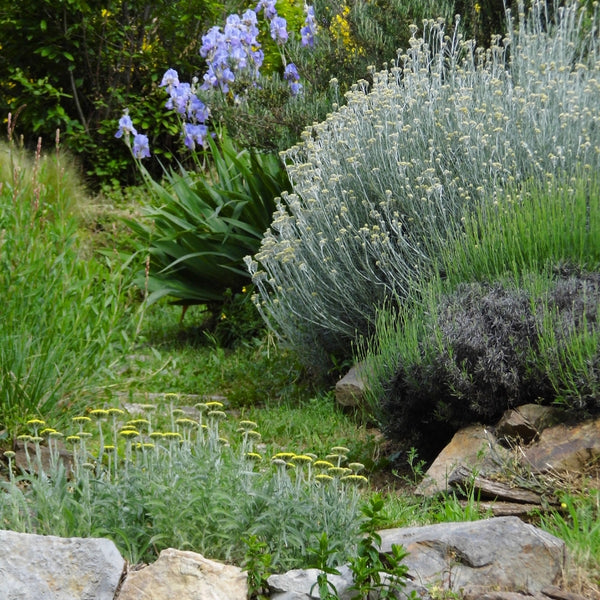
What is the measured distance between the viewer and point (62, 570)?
2.88 metres

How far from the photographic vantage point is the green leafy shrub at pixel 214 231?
724 centimetres

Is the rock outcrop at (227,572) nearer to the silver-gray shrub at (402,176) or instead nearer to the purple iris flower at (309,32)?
the silver-gray shrub at (402,176)

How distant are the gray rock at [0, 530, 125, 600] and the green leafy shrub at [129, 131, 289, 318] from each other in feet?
13.6

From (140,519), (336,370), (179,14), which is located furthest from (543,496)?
(179,14)

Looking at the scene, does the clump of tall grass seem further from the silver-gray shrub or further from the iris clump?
the iris clump

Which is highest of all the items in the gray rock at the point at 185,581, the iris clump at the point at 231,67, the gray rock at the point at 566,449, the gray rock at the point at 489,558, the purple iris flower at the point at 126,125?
the iris clump at the point at 231,67

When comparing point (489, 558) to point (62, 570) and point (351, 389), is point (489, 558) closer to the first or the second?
point (62, 570)

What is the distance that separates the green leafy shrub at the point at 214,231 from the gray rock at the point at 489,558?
423 centimetres

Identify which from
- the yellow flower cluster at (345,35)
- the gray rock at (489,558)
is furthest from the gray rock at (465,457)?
the yellow flower cluster at (345,35)

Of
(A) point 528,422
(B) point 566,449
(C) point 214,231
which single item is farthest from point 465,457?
(C) point 214,231

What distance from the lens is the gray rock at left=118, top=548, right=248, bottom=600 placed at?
2.84 m

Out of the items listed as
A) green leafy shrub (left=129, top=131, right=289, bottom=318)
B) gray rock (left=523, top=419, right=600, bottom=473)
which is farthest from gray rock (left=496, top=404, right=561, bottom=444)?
green leafy shrub (left=129, top=131, right=289, bottom=318)

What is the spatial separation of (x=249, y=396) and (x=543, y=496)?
251 centimetres

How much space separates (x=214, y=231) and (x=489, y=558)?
4663 mm
